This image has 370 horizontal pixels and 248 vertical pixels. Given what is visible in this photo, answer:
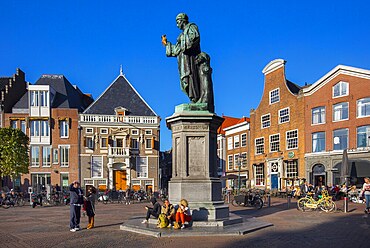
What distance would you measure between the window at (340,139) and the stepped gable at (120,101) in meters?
20.1

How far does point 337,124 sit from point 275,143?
319 inches

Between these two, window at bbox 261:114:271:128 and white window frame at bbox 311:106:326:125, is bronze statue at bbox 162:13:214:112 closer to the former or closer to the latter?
white window frame at bbox 311:106:326:125

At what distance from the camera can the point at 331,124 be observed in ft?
114

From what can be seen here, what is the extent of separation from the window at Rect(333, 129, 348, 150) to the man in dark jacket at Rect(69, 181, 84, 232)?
1085 inches

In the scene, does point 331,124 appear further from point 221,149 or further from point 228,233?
point 228,233

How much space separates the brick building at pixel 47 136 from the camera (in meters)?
41.8

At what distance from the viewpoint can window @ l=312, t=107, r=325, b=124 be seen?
35.7m

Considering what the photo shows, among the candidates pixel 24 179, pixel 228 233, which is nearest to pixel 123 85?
pixel 24 179

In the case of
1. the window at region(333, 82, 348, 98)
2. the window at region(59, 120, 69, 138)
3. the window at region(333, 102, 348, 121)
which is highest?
the window at region(333, 82, 348, 98)

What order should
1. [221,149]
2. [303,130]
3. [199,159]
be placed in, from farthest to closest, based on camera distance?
[221,149] → [303,130] → [199,159]

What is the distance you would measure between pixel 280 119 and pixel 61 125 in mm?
24398

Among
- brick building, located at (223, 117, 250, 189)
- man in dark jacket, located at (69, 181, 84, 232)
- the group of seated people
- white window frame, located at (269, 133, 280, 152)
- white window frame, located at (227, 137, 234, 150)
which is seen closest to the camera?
the group of seated people

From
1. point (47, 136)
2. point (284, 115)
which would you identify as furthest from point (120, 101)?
point (284, 115)

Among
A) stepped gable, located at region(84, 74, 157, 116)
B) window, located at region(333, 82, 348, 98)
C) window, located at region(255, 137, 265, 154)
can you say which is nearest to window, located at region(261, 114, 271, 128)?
window, located at region(255, 137, 265, 154)
